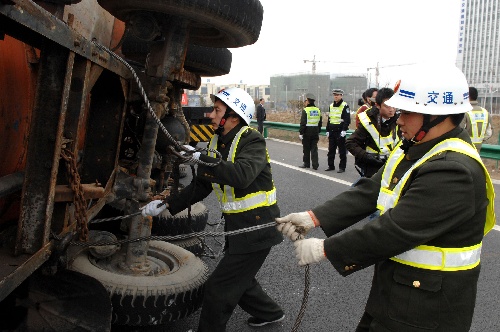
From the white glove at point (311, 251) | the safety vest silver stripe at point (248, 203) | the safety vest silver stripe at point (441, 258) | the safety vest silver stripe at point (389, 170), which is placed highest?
the safety vest silver stripe at point (389, 170)

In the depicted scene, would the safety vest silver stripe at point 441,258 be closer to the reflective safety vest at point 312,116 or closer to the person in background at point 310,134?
the person in background at point 310,134

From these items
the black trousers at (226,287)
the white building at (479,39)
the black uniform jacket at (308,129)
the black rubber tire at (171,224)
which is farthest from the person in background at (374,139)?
the white building at (479,39)

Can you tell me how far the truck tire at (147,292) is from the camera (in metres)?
3.22

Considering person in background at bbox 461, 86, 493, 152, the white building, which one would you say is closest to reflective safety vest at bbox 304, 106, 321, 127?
person in background at bbox 461, 86, 493, 152

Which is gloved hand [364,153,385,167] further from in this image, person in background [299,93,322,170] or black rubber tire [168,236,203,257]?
person in background [299,93,322,170]

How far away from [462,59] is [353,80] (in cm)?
2515

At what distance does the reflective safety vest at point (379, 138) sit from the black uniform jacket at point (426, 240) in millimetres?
3724

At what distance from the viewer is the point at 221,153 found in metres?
3.58

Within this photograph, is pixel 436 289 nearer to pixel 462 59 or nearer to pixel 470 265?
pixel 470 265

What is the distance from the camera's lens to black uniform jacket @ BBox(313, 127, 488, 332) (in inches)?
82.1

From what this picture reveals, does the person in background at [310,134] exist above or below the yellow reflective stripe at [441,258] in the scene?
above

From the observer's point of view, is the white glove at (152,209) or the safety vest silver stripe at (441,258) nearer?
the safety vest silver stripe at (441,258)

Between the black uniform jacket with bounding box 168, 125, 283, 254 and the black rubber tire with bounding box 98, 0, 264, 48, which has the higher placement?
the black rubber tire with bounding box 98, 0, 264, 48

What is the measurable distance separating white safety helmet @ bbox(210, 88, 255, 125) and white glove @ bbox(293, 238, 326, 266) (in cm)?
135
